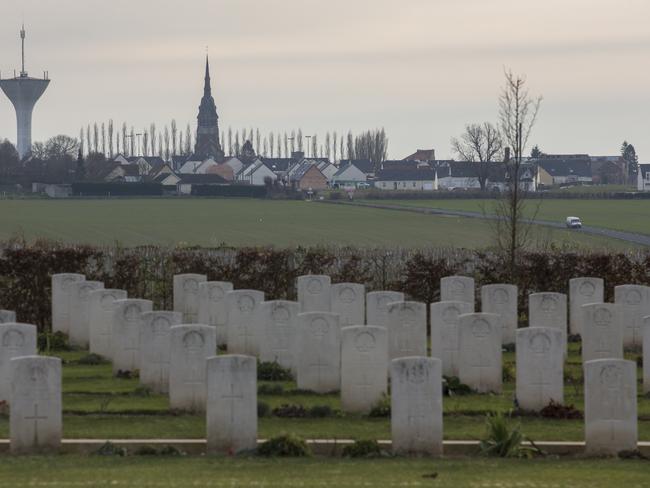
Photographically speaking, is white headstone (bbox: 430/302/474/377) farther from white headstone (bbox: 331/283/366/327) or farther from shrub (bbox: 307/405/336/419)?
white headstone (bbox: 331/283/366/327)

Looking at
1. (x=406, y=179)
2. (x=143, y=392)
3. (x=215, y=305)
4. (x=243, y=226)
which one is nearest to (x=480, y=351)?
(x=143, y=392)

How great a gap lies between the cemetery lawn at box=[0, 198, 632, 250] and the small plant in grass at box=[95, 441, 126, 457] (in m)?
31.4

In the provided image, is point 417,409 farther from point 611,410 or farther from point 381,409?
point 381,409

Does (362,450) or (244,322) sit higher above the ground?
(244,322)

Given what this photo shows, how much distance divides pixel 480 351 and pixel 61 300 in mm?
A: 9421

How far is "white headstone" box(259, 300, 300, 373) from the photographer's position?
845 inches

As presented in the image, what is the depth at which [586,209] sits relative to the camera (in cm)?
9044

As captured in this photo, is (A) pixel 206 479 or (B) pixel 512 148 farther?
(B) pixel 512 148

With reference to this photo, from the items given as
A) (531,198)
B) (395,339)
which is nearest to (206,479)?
(395,339)

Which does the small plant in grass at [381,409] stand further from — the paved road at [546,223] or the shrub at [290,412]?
the paved road at [546,223]

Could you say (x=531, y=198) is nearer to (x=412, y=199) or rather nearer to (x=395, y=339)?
(x=412, y=199)

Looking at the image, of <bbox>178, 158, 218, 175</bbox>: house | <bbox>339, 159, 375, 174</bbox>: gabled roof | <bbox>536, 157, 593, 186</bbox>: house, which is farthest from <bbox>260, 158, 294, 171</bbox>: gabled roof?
<bbox>536, 157, 593, 186</bbox>: house

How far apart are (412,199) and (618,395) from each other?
309 ft

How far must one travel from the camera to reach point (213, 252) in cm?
3322
